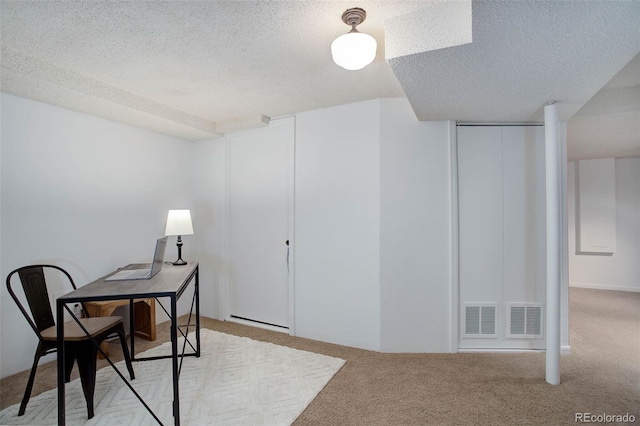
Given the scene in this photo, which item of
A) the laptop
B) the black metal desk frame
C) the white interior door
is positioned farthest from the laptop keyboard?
the white interior door

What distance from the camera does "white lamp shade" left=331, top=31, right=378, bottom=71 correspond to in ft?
5.84

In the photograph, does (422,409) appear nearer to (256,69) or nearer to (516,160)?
(516,160)

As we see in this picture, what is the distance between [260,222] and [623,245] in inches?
239

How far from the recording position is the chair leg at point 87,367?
6.51 ft

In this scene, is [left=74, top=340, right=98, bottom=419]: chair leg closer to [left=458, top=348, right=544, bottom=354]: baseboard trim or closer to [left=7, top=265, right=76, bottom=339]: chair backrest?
[left=7, top=265, right=76, bottom=339]: chair backrest

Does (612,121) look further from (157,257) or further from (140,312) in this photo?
(140,312)

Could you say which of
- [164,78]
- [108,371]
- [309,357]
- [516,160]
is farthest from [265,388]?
[516,160]

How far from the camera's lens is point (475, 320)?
2.98m

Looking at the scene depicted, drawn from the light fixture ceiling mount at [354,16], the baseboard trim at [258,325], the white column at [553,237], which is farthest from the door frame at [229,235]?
the white column at [553,237]

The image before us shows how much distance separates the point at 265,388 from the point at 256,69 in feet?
7.93

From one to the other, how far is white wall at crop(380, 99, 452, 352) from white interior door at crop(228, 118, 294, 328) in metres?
1.14

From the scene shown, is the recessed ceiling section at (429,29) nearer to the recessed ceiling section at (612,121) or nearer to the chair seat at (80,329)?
the recessed ceiling section at (612,121)

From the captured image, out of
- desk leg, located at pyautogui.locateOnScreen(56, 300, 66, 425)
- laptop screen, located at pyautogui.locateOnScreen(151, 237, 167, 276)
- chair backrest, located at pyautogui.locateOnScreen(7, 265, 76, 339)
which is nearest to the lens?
desk leg, located at pyautogui.locateOnScreen(56, 300, 66, 425)

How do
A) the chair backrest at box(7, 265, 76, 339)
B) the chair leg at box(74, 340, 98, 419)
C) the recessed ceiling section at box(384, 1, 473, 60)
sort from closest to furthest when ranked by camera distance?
the recessed ceiling section at box(384, 1, 473, 60) → the chair leg at box(74, 340, 98, 419) → the chair backrest at box(7, 265, 76, 339)
